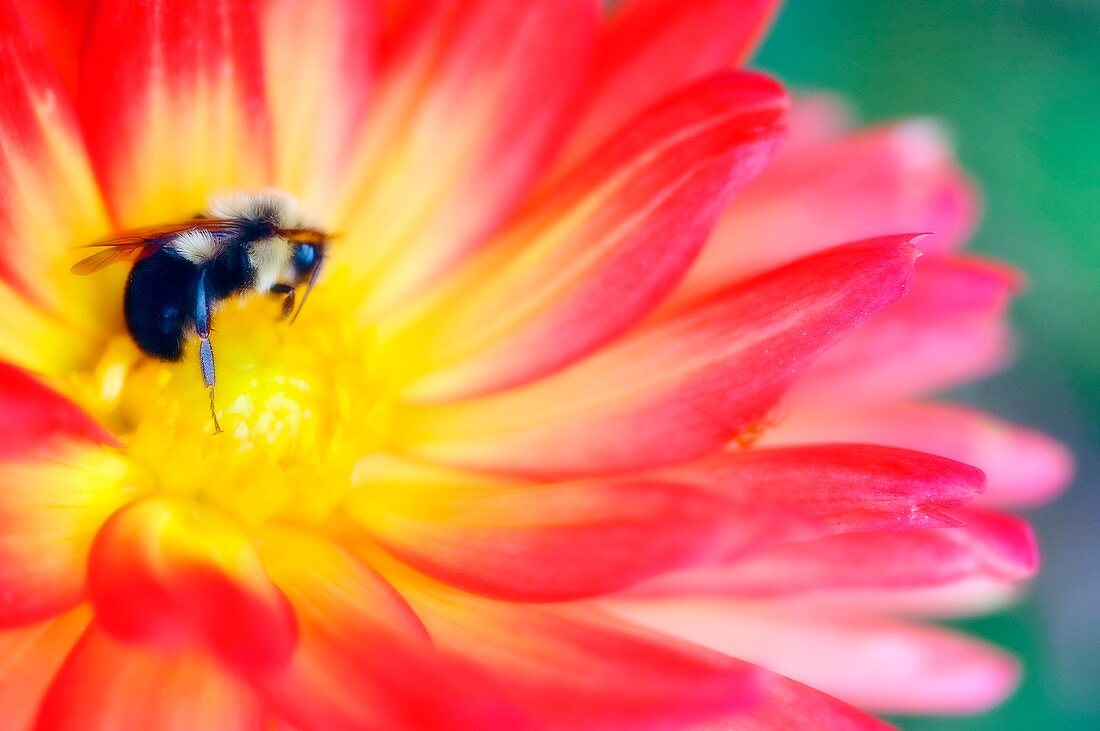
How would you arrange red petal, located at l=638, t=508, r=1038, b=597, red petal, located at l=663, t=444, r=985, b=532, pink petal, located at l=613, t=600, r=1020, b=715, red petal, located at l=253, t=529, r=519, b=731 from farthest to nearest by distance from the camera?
1. pink petal, located at l=613, t=600, r=1020, b=715
2. red petal, located at l=638, t=508, r=1038, b=597
3. red petal, located at l=663, t=444, r=985, b=532
4. red petal, located at l=253, t=529, r=519, b=731

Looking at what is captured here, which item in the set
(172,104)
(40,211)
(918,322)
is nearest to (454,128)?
(172,104)

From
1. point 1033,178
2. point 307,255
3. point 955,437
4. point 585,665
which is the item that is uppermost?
point 1033,178

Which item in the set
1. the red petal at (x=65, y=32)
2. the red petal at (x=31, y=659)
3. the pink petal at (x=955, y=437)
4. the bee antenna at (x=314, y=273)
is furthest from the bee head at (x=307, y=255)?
the pink petal at (x=955, y=437)

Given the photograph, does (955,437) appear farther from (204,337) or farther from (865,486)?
(204,337)

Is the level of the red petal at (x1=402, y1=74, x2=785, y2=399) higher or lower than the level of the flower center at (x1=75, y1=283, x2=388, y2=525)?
higher

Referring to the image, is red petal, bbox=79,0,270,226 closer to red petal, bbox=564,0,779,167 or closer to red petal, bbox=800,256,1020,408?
red petal, bbox=564,0,779,167

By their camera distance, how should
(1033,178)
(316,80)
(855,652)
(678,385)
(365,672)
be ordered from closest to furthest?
1. (365,672)
2. (678,385)
3. (316,80)
4. (855,652)
5. (1033,178)

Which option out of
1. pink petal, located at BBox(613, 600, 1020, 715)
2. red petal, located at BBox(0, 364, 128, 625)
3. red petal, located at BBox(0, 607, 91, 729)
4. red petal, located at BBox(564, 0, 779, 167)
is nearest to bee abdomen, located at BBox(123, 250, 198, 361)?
red petal, located at BBox(0, 364, 128, 625)
